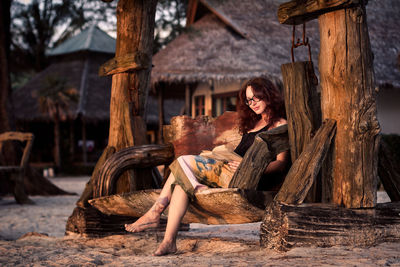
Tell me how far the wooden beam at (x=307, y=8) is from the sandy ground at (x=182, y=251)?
1.34 metres

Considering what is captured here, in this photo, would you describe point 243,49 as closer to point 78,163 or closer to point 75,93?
point 75,93

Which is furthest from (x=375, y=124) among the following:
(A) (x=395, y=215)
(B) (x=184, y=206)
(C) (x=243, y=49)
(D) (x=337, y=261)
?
(C) (x=243, y=49)

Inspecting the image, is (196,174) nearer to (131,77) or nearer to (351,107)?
(351,107)

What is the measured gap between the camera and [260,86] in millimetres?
3180

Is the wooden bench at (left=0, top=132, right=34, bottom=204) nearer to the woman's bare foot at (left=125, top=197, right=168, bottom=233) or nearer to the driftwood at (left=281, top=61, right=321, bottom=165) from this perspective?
the woman's bare foot at (left=125, top=197, right=168, bottom=233)

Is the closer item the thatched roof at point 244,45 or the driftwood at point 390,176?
the driftwood at point 390,176

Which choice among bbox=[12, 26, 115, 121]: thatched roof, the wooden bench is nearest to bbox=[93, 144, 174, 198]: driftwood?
the wooden bench

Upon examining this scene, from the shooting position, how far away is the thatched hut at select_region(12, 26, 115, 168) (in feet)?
63.3

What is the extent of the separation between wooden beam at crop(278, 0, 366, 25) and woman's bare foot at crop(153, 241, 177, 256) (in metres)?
1.57

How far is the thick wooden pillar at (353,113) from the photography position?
99.2 inches

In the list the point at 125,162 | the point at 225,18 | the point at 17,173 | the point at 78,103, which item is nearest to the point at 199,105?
the point at 225,18

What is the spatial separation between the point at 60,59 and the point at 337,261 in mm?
22514

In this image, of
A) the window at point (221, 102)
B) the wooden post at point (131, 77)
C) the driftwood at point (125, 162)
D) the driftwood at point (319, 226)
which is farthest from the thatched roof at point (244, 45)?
the driftwood at point (319, 226)

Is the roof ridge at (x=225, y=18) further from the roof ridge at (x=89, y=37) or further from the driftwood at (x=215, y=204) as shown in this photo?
the roof ridge at (x=89, y=37)
